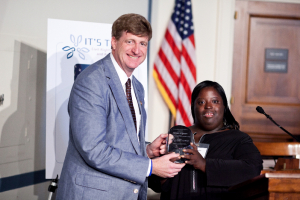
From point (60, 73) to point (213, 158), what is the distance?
5.55 ft

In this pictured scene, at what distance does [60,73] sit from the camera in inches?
118

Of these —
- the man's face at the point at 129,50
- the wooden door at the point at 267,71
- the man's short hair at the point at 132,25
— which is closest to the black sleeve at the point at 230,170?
the man's face at the point at 129,50

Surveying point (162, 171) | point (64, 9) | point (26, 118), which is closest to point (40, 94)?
point (26, 118)

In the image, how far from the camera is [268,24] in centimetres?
427

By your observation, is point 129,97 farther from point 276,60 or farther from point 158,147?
point 276,60

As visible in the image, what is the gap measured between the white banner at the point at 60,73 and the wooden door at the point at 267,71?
7.17 ft

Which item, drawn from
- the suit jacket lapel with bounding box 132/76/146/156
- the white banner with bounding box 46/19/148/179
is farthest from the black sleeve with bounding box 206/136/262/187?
the white banner with bounding box 46/19/148/179

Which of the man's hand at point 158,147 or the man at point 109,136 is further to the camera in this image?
the man's hand at point 158,147

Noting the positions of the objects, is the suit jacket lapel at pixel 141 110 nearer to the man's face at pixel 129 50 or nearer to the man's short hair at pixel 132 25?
the man's face at pixel 129 50

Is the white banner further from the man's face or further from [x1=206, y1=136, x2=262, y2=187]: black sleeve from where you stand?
[x1=206, y1=136, x2=262, y2=187]: black sleeve

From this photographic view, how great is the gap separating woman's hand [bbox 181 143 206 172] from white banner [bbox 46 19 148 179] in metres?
1.55

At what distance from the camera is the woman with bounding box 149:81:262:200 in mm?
1891

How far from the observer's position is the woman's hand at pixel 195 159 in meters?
1.84

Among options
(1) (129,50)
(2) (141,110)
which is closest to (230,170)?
(2) (141,110)
